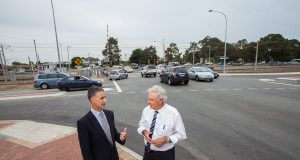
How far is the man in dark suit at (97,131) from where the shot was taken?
2.35 m

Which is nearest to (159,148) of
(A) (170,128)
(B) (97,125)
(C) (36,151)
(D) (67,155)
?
(A) (170,128)

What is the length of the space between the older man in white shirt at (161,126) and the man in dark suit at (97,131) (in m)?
0.57

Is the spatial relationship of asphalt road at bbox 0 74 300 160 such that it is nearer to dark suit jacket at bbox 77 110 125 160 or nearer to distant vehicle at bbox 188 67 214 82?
dark suit jacket at bbox 77 110 125 160

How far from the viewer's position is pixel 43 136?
19.6ft

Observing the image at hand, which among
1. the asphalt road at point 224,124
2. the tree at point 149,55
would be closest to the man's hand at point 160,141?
the asphalt road at point 224,124

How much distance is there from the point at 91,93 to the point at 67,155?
2912mm

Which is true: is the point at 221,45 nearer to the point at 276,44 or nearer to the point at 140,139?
the point at 276,44

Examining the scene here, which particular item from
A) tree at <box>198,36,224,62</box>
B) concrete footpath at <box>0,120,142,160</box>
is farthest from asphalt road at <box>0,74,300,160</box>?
tree at <box>198,36,224,62</box>

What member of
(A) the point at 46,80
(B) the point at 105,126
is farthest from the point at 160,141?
(A) the point at 46,80

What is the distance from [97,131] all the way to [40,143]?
408cm

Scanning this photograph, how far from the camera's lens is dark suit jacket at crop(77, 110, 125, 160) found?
2336mm

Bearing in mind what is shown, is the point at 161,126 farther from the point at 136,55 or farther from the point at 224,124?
the point at 136,55

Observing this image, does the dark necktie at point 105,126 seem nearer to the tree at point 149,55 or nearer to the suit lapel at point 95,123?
the suit lapel at point 95,123

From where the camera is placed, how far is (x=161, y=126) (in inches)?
111
